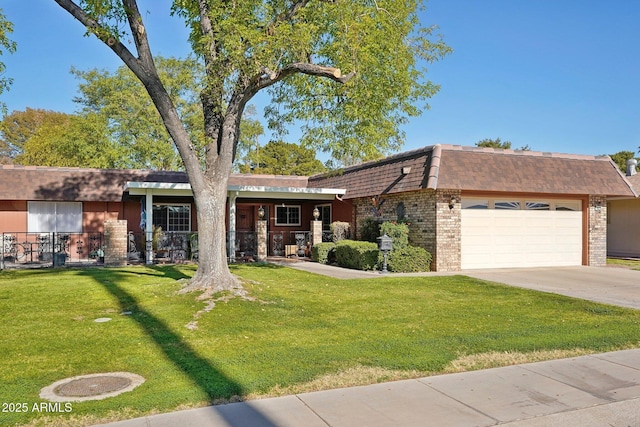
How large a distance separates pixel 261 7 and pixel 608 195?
13592mm

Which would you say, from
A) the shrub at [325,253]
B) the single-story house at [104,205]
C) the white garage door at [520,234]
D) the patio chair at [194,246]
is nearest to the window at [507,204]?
the white garage door at [520,234]

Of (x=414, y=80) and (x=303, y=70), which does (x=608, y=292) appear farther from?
(x=303, y=70)

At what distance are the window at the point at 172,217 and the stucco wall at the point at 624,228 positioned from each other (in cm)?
1953

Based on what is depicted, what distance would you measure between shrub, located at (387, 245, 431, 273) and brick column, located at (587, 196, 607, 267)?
6635mm

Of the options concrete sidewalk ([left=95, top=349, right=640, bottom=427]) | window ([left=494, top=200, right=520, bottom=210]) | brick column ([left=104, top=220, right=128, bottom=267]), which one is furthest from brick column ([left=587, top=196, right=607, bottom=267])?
brick column ([left=104, top=220, right=128, bottom=267])

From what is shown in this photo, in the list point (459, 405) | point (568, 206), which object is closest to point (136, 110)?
point (568, 206)

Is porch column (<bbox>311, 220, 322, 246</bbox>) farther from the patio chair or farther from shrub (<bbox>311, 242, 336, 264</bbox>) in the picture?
the patio chair

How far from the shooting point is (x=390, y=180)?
1667 cm

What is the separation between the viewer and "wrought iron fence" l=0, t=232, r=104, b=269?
17438 mm

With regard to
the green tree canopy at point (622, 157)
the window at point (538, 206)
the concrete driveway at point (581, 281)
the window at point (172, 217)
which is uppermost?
the green tree canopy at point (622, 157)

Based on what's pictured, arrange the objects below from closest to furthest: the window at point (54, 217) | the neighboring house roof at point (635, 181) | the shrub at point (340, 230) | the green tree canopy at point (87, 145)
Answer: the shrub at point (340, 230) < the window at point (54, 217) < the neighboring house roof at point (635, 181) < the green tree canopy at point (87, 145)

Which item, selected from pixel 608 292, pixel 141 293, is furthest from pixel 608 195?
pixel 141 293

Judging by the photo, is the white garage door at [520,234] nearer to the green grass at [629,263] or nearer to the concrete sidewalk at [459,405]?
the green grass at [629,263]

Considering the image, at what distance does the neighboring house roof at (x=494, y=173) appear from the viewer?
14.6m
